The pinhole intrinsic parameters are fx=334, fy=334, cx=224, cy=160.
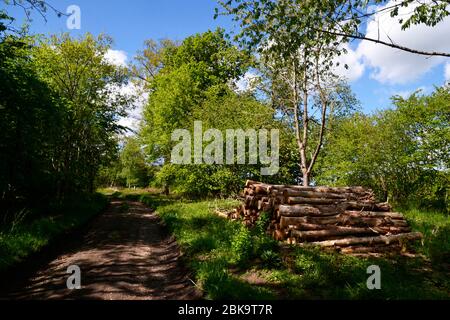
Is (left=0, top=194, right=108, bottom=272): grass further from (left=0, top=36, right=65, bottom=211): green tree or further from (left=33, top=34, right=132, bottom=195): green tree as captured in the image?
(left=33, top=34, right=132, bottom=195): green tree

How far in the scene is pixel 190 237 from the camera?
11.7 metres

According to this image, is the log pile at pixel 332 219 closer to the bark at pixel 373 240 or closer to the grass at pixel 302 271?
the bark at pixel 373 240

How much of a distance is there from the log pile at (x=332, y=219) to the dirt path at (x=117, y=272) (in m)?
3.41

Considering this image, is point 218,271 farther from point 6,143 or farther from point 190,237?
point 6,143

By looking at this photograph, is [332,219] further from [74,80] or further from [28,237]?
[74,80]

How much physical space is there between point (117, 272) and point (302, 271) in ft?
14.9

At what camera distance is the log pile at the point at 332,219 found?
31.9 ft

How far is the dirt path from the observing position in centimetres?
696

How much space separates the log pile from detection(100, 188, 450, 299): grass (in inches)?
25.8

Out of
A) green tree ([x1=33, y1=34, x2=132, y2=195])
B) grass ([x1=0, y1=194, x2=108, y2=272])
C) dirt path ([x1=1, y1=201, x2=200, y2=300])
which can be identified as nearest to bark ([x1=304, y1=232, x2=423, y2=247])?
dirt path ([x1=1, y1=201, x2=200, y2=300])

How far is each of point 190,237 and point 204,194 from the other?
17708 mm

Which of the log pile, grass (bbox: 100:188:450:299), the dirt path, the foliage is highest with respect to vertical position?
the foliage

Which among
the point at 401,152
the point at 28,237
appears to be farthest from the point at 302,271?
the point at 401,152
